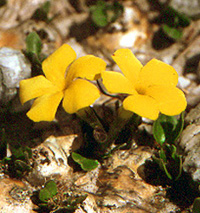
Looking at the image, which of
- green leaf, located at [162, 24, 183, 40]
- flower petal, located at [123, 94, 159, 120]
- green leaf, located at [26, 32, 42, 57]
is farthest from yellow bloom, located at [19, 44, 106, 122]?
green leaf, located at [162, 24, 183, 40]

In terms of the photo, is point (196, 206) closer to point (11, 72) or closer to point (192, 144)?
point (192, 144)

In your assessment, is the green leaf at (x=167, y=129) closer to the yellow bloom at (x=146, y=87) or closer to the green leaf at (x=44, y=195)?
the yellow bloom at (x=146, y=87)

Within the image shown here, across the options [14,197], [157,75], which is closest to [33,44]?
[157,75]

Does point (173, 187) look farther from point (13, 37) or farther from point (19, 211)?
point (13, 37)

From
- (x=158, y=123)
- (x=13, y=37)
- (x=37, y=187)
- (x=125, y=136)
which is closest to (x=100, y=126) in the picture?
(x=125, y=136)

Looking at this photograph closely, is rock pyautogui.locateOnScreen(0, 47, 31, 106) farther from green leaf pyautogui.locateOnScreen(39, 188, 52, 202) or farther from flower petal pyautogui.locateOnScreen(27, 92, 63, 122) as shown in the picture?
green leaf pyautogui.locateOnScreen(39, 188, 52, 202)

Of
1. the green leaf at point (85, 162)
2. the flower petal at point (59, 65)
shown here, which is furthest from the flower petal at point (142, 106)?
the green leaf at point (85, 162)
